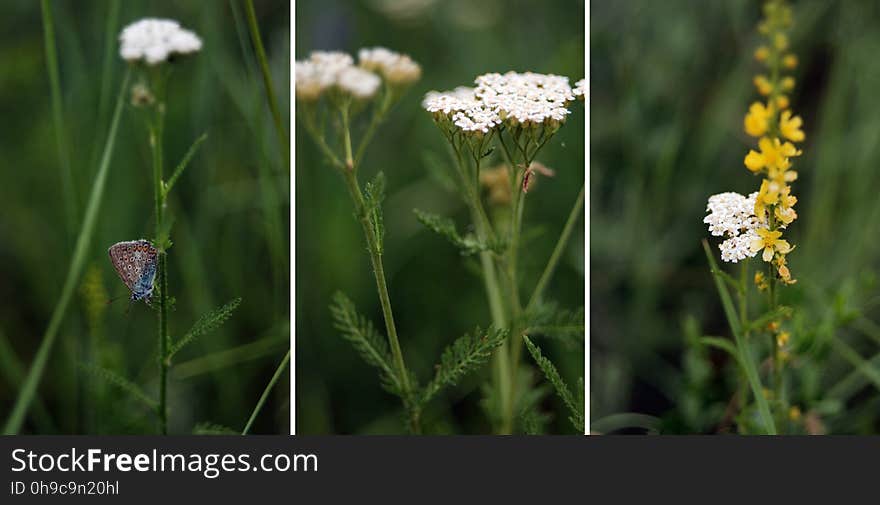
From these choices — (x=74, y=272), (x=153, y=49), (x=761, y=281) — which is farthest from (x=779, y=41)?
(x=74, y=272)

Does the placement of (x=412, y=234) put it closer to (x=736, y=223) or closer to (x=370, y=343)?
(x=370, y=343)

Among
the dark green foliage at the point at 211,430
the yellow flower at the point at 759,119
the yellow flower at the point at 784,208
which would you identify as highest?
the yellow flower at the point at 759,119

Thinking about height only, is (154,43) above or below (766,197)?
above

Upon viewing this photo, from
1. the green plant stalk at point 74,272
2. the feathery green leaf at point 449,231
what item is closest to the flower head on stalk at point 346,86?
the feathery green leaf at point 449,231

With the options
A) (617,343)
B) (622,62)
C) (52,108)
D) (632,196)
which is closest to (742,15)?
(622,62)

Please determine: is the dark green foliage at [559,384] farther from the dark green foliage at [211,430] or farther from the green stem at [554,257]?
the dark green foliage at [211,430]

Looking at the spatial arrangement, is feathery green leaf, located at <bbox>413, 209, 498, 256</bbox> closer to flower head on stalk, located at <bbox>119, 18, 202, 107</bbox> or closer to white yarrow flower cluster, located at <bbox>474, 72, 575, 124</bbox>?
white yarrow flower cluster, located at <bbox>474, 72, 575, 124</bbox>
